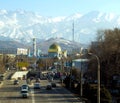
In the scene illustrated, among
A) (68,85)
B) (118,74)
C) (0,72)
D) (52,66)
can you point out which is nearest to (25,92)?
(118,74)

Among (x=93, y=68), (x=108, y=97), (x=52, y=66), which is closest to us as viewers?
(x=108, y=97)

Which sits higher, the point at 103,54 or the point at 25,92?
the point at 103,54

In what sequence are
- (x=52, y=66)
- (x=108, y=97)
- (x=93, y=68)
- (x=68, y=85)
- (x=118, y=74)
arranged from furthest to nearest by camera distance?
(x=52, y=66) → (x=68, y=85) → (x=93, y=68) → (x=118, y=74) → (x=108, y=97)

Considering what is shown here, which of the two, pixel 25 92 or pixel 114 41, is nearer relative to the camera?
pixel 25 92

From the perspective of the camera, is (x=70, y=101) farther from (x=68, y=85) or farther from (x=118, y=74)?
(x=68, y=85)

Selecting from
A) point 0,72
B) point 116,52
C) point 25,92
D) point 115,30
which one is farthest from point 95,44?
point 0,72

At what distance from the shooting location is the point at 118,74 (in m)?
70.3

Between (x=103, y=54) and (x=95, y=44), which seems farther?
(x=95, y=44)

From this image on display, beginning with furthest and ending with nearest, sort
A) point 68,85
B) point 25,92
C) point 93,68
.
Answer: point 68,85, point 93,68, point 25,92

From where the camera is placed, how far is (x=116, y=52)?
7144 cm

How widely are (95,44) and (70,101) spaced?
97.9 ft

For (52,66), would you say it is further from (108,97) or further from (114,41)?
(108,97)

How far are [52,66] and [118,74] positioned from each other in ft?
329

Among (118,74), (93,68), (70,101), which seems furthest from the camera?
(93,68)
